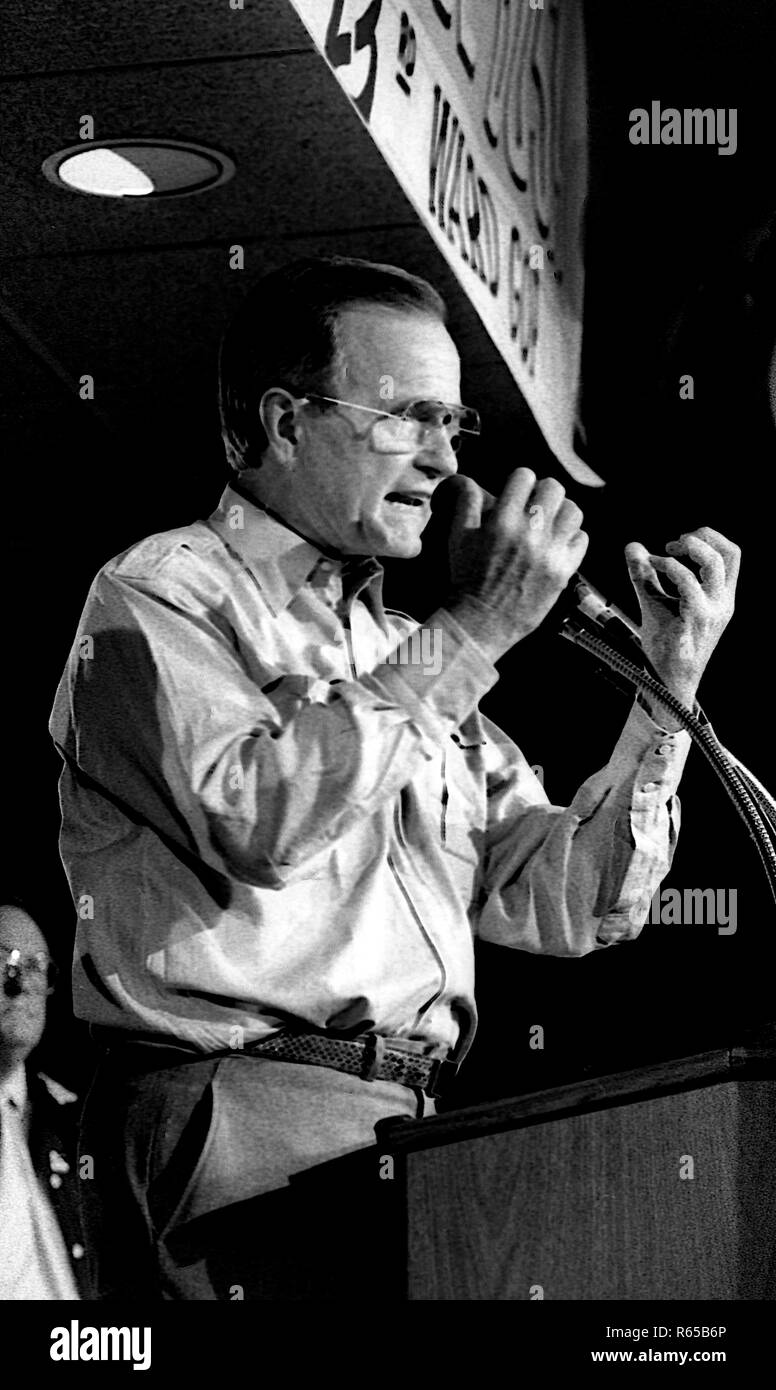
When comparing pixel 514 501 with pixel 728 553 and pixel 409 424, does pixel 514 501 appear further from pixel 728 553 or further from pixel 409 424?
pixel 728 553

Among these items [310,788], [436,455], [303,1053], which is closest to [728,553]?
[436,455]

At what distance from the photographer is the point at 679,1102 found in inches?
68.7

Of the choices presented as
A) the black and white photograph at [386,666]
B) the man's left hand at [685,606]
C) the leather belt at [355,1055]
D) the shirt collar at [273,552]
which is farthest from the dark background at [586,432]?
the leather belt at [355,1055]

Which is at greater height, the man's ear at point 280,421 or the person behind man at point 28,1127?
the man's ear at point 280,421

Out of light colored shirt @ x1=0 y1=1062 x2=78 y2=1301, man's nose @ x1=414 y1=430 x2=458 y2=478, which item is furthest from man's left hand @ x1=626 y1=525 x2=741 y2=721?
light colored shirt @ x1=0 y1=1062 x2=78 y2=1301

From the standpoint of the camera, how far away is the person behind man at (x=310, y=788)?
189 centimetres

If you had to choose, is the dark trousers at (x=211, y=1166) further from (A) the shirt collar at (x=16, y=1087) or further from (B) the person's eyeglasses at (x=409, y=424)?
(A) the shirt collar at (x=16, y=1087)

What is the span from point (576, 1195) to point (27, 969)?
1.57 metres

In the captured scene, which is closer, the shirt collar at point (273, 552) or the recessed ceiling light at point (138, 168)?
the shirt collar at point (273, 552)

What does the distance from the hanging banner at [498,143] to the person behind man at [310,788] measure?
220 mm

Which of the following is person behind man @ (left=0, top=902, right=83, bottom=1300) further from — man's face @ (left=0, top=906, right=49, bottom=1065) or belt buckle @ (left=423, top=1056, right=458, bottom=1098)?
belt buckle @ (left=423, top=1056, right=458, bottom=1098)

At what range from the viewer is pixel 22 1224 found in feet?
8.52

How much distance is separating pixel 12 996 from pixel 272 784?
1.28 m

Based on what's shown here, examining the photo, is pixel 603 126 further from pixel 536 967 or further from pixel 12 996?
pixel 12 996
